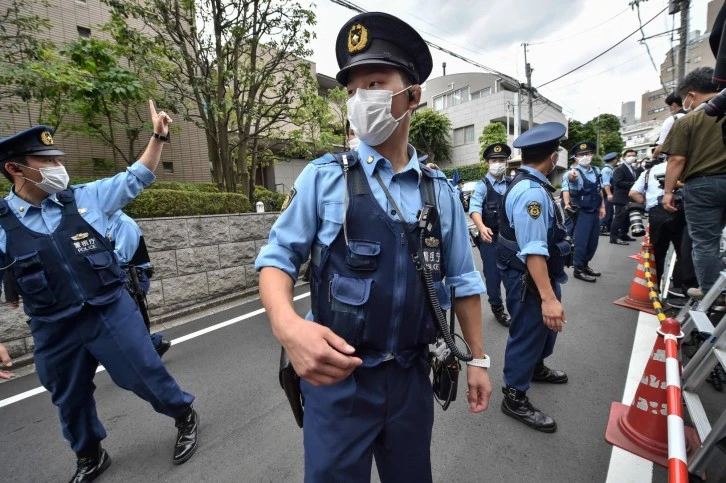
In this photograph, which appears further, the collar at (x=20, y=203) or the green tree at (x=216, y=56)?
the green tree at (x=216, y=56)

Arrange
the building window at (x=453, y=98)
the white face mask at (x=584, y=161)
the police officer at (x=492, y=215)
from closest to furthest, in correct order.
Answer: the police officer at (x=492, y=215), the white face mask at (x=584, y=161), the building window at (x=453, y=98)

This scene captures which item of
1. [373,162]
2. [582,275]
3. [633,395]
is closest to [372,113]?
[373,162]

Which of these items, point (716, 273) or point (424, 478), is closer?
point (424, 478)

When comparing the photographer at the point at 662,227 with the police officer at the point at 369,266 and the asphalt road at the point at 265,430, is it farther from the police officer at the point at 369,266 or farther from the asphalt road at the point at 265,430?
the police officer at the point at 369,266

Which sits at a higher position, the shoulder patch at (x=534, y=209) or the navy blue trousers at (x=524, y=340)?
the shoulder patch at (x=534, y=209)

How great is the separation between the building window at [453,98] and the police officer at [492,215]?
32.5 m

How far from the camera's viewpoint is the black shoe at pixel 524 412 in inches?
95.3

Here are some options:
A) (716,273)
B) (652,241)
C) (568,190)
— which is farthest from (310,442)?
(568,190)

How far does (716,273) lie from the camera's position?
9.79 ft

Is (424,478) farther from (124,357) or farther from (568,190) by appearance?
(568,190)

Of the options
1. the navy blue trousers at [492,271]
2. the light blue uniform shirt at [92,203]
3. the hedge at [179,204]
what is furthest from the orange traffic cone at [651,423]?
the hedge at [179,204]

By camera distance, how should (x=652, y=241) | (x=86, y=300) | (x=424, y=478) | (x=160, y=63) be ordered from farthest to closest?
(x=160, y=63) < (x=652, y=241) < (x=86, y=300) < (x=424, y=478)

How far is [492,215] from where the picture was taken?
466 centimetres

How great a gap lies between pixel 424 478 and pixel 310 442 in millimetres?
481
